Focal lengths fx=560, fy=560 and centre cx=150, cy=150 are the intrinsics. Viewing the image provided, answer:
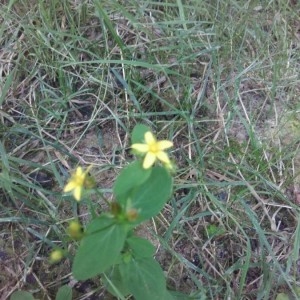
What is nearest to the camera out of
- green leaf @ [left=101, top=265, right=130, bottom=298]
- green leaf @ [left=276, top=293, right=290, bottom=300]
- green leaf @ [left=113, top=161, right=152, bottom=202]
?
green leaf @ [left=113, top=161, right=152, bottom=202]

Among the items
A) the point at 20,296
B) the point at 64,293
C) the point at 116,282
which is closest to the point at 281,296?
the point at 116,282

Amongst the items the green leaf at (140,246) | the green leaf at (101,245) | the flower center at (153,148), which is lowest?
the green leaf at (140,246)

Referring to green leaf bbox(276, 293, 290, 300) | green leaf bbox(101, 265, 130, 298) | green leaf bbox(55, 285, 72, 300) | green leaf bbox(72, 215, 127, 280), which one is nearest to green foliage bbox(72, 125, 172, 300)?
green leaf bbox(72, 215, 127, 280)

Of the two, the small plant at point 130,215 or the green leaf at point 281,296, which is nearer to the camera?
the small plant at point 130,215

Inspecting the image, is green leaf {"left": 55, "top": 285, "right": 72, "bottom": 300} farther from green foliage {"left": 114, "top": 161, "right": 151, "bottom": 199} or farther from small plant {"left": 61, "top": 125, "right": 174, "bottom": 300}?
green foliage {"left": 114, "top": 161, "right": 151, "bottom": 199}

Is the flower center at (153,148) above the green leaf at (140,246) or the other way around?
above

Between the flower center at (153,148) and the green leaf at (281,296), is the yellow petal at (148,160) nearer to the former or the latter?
the flower center at (153,148)

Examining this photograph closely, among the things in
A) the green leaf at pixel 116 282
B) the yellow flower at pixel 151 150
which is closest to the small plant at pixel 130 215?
the yellow flower at pixel 151 150

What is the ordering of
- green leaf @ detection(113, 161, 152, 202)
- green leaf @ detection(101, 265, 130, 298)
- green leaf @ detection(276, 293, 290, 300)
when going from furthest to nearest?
green leaf @ detection(276, 293, 290, 300), green leaf @ detection(101, 265, 130, 298), green leaf @ detection(113, 161, 152, 202)
